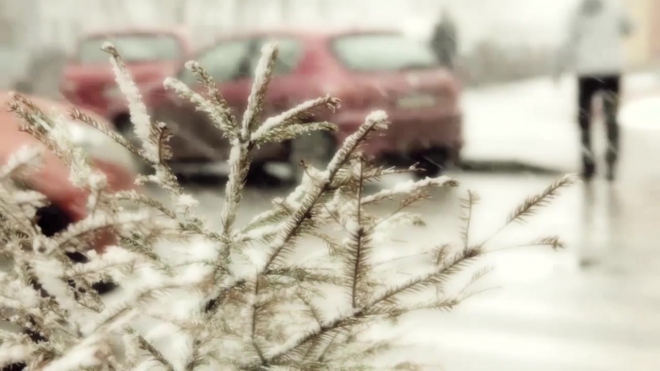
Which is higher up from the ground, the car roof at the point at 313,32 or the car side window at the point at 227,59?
the car roof at the point at 313,32

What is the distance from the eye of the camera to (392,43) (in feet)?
Answer: 25.4

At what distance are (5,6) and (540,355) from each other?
2003 centimetres

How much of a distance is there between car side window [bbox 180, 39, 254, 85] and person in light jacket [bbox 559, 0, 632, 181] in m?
3.32

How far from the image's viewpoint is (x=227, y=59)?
8.06m

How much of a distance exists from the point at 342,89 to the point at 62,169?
3703 millimetres

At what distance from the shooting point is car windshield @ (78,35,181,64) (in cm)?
994

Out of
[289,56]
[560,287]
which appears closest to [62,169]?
[560,287]

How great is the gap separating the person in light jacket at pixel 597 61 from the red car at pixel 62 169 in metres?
4.79

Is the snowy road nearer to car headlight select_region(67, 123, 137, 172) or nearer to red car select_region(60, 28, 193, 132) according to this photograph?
car headlight select_region(67, 123, 137, 172)

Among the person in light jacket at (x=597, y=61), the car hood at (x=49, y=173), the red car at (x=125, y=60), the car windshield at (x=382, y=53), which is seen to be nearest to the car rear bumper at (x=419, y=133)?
the car windshield at (x=382, y=53)

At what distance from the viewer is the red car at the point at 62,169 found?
11.8 ft

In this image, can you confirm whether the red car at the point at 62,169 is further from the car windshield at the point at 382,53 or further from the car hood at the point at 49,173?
the car windshield at the point at 382,53

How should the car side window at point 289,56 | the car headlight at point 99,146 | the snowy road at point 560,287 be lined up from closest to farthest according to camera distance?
the snowy road at point 560,287 → the car headlight at point 99,146 → the car side window at point 289,56

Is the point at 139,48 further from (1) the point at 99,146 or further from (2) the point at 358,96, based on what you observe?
(1) the point at 99,146
